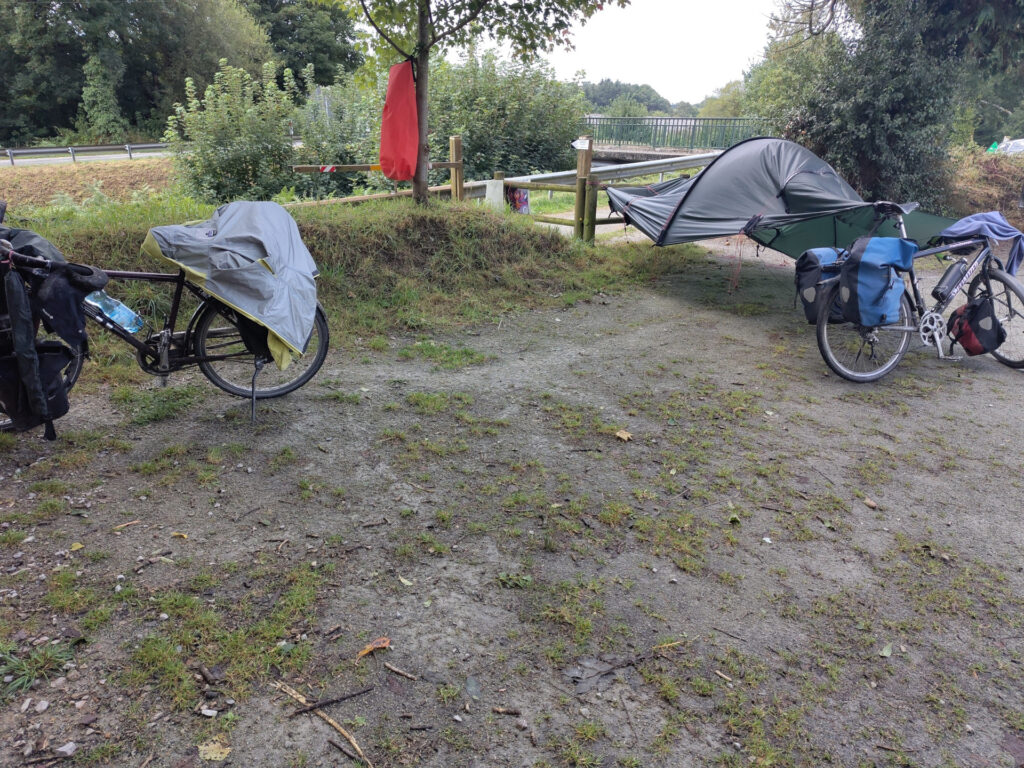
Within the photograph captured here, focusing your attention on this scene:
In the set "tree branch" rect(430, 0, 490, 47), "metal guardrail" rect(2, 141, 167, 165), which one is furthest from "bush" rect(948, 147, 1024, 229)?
"metal guardrail" rect(2, 141, 167, 165)

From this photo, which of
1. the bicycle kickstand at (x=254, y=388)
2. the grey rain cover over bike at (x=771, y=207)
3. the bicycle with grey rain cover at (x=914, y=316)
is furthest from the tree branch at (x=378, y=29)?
the bicycle with grey rain cover at (x=914, y=316)

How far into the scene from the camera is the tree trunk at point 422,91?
7.00 m

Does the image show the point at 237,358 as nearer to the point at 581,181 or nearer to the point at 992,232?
the point at 581,181

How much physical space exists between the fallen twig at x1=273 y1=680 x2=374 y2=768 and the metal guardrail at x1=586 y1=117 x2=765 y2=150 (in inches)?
669

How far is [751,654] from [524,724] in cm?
93

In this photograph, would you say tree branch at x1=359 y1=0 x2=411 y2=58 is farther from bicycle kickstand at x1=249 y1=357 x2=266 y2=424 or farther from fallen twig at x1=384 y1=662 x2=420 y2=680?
fallen twig at x1=384 y1=662 x2=420 y2=680

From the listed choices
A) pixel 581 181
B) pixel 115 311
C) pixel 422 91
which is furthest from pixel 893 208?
pixel 115 311

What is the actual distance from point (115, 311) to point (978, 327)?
6326 mm

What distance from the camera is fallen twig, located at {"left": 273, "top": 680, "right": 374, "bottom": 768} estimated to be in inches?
81.6

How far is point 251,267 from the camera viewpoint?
12.5 ft

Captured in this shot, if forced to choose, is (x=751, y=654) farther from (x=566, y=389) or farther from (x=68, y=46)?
(x=68, y=46)

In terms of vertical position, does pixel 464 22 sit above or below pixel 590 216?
above

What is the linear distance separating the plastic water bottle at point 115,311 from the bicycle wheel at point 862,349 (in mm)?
4750

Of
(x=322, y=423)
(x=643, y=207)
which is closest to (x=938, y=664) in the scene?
(x=322, y=423)
